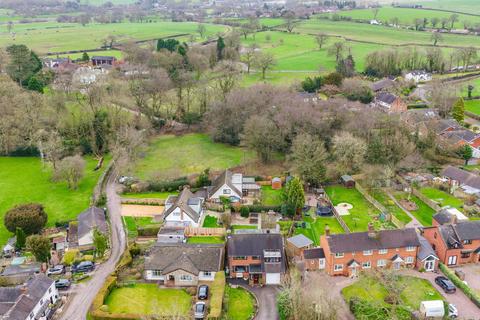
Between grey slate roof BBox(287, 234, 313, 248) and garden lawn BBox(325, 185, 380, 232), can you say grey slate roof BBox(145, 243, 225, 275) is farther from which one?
garden lawn BBox(325, 185, 380, 232)

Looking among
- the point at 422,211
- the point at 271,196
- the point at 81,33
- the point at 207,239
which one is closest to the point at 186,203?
the point at 207,239

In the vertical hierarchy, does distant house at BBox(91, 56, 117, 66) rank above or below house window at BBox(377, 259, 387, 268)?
above

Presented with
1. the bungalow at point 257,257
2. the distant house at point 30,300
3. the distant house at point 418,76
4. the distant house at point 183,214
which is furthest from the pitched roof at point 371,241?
the distant house at point 418,76

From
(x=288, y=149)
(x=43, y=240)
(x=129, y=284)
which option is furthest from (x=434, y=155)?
(x=43, y=240)

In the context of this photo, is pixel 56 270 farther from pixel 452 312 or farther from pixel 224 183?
pixel 452 312

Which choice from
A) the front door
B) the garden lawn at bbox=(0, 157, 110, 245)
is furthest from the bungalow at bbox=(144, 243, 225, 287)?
the front door

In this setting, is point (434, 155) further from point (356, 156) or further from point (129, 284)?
point (129, 284)
